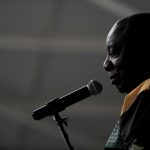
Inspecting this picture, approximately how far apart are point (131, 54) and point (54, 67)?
1303 millimetres

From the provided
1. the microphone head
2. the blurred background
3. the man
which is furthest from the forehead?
the blurred background

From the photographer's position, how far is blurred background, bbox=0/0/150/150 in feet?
7.29

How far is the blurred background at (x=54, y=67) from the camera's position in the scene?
87.4 inches

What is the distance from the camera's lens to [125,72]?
3.31 ft

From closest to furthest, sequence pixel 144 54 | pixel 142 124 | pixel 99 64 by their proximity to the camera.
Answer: pixel 142 124 < pixel 144 54 < pixel 99 64

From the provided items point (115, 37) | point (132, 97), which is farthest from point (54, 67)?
point (132, 97)

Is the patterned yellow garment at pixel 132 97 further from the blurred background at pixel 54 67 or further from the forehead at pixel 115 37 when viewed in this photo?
the blurred background at pixel 54 67

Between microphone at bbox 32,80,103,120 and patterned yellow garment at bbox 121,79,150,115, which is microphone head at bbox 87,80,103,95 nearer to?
microphone at bbox 32,80,103,120

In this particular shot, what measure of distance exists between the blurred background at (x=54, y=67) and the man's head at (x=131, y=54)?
3.82 ft

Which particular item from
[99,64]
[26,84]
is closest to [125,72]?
[99,64]

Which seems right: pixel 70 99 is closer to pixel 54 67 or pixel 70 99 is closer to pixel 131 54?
pixel 131 54

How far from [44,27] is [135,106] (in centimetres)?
153

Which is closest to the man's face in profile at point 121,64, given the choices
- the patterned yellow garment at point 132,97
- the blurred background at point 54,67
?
the patterned yellow garment at point 132,97

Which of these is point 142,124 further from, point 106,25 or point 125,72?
point 106,25
